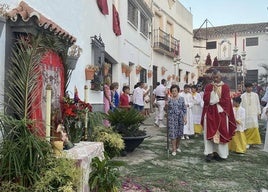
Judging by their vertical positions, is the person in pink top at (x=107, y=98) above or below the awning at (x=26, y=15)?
below

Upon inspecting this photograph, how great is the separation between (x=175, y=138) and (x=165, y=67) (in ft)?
52.0

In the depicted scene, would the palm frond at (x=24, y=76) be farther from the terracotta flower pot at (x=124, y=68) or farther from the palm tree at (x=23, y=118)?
the terracotta flower pot at (x=124, y=68)

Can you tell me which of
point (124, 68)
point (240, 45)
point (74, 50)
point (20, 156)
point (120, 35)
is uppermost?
point (240, 45)

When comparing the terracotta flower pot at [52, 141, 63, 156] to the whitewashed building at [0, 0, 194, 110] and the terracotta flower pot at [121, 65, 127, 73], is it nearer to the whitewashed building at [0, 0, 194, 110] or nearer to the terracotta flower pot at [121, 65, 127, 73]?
the whitewashed building at [0, 0, 194, 110]

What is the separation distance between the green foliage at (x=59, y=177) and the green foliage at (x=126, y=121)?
3.80 m

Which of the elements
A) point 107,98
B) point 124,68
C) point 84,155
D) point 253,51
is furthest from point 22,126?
point 253,51

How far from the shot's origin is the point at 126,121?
7465mm

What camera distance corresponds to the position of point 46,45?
4.36 metres

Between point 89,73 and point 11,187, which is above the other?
point 89,73

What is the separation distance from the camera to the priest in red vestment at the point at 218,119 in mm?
7348

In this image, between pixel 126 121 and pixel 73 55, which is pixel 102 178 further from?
pixel 126 121

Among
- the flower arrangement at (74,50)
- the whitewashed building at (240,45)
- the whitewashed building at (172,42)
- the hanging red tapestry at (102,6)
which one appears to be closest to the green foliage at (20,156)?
the flower arrangement at (74,50)

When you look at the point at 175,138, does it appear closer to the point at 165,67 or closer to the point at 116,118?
the point at 116,118

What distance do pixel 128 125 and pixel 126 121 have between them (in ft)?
0.32
